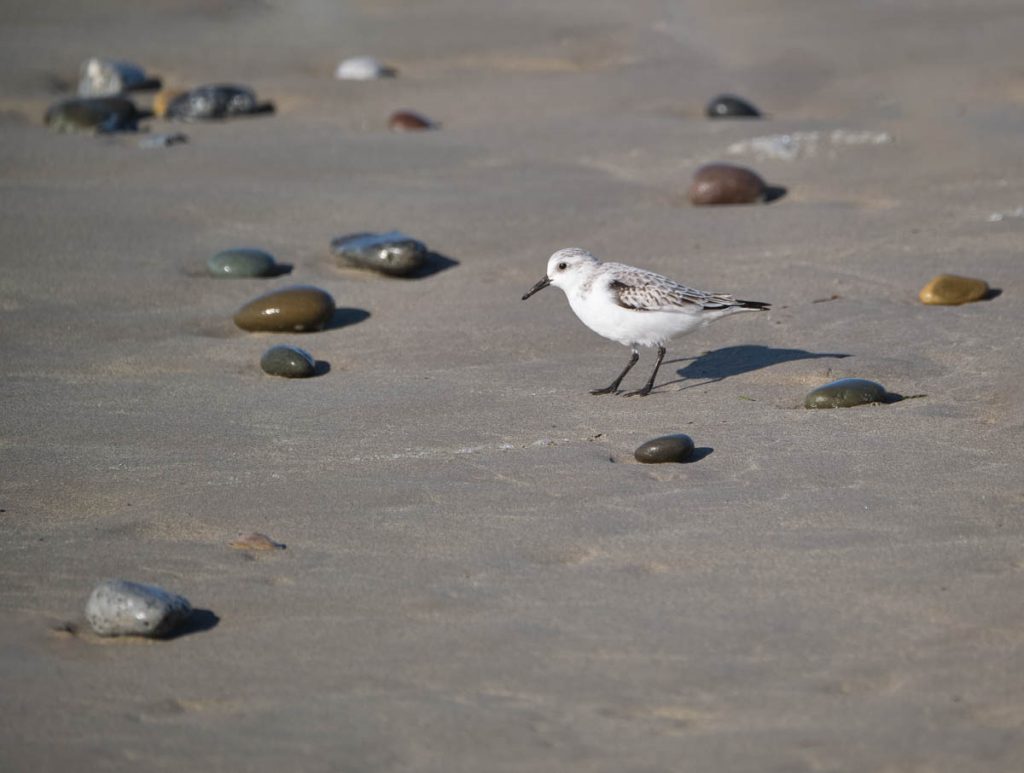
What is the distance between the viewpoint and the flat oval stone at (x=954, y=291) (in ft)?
25.5

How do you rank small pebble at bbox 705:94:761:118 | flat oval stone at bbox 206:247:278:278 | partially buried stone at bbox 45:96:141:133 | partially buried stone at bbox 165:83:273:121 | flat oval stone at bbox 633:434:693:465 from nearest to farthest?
flat oval stone at bbox 633:434:693:465 < flat oval stone at bbox 206:247:278:278 < partially buried stone at bbox 45:96:141:133 < small pebble at bbox 705:94:761:118 < partially buried stone at bbox 165:83:273:121

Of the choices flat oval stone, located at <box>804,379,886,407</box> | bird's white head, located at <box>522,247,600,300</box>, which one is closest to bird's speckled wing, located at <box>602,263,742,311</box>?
bird's white head, located at <box>522,247,600,300</box>

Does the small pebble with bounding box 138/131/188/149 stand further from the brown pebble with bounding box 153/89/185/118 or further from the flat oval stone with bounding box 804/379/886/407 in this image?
the flat oval stone with bounding box 804/379/886/407

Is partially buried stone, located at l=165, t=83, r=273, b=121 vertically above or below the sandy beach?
above

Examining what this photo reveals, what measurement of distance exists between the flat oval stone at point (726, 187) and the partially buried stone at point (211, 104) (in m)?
4.68

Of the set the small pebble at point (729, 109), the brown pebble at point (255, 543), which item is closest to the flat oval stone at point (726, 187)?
the small pebble at point (729, 109)

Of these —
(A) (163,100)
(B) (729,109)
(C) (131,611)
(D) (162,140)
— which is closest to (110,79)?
(A) (163,100)

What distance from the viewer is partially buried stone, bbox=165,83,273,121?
12.1m

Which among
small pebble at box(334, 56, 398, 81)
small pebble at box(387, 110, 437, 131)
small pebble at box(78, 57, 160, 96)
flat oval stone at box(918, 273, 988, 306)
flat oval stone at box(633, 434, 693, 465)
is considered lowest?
flat oval stone at box(633, 434, 693, 465)

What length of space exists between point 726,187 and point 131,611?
6.41 metres

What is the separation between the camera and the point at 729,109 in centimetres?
1165

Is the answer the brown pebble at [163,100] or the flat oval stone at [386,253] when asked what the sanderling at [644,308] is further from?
the brown pebble at [163,100]

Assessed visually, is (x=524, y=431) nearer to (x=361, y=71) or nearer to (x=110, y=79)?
(x=361, y=71)

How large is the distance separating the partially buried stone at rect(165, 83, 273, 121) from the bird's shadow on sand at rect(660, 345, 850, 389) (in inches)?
246
